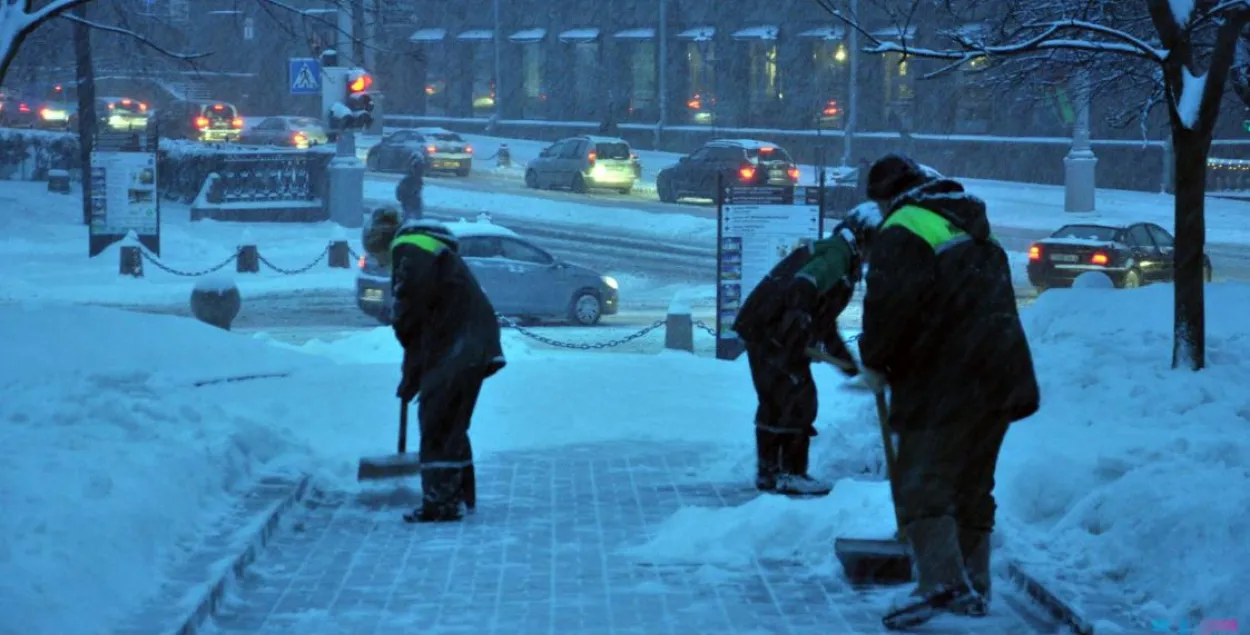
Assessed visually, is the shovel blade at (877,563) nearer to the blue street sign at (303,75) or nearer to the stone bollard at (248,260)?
the stone bollard at (248,260)

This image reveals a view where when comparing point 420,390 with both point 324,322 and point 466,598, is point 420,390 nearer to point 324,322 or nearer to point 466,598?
point 466,598

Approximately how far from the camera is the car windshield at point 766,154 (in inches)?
1565

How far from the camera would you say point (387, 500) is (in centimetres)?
952

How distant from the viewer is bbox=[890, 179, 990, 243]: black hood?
632cm

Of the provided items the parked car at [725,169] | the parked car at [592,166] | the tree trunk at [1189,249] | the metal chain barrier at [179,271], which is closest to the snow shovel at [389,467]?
the tree trunk at [1189,249]

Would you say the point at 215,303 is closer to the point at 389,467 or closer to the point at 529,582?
the point at 389,467

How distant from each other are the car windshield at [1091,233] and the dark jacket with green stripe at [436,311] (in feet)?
63.2

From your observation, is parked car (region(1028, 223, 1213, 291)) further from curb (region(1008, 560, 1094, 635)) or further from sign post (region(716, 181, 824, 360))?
curb (region(1008, 560, 1094, 635))

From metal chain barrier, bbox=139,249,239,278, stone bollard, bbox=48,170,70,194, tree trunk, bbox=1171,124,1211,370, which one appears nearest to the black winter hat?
tree trunk, bbox=1171,124,1211,370

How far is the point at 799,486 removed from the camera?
934 cm

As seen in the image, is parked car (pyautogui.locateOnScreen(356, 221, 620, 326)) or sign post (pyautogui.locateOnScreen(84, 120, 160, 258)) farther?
sign post (pyautogui.locateOnScreen(84, 120, 160, 258))

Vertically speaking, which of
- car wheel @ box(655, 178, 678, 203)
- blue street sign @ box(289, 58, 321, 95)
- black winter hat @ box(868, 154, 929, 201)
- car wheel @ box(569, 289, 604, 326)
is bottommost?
car wheel @ box(569, 289, 604, 326)

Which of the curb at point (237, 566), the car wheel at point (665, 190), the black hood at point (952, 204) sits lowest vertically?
the curb at point (237, 566)

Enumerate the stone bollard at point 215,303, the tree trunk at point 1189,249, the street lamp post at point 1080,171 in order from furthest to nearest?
1. the street lamp post at point 1080,171
2. the stone bollard at point 215,303
3. the tree trunk at point 1189,249
